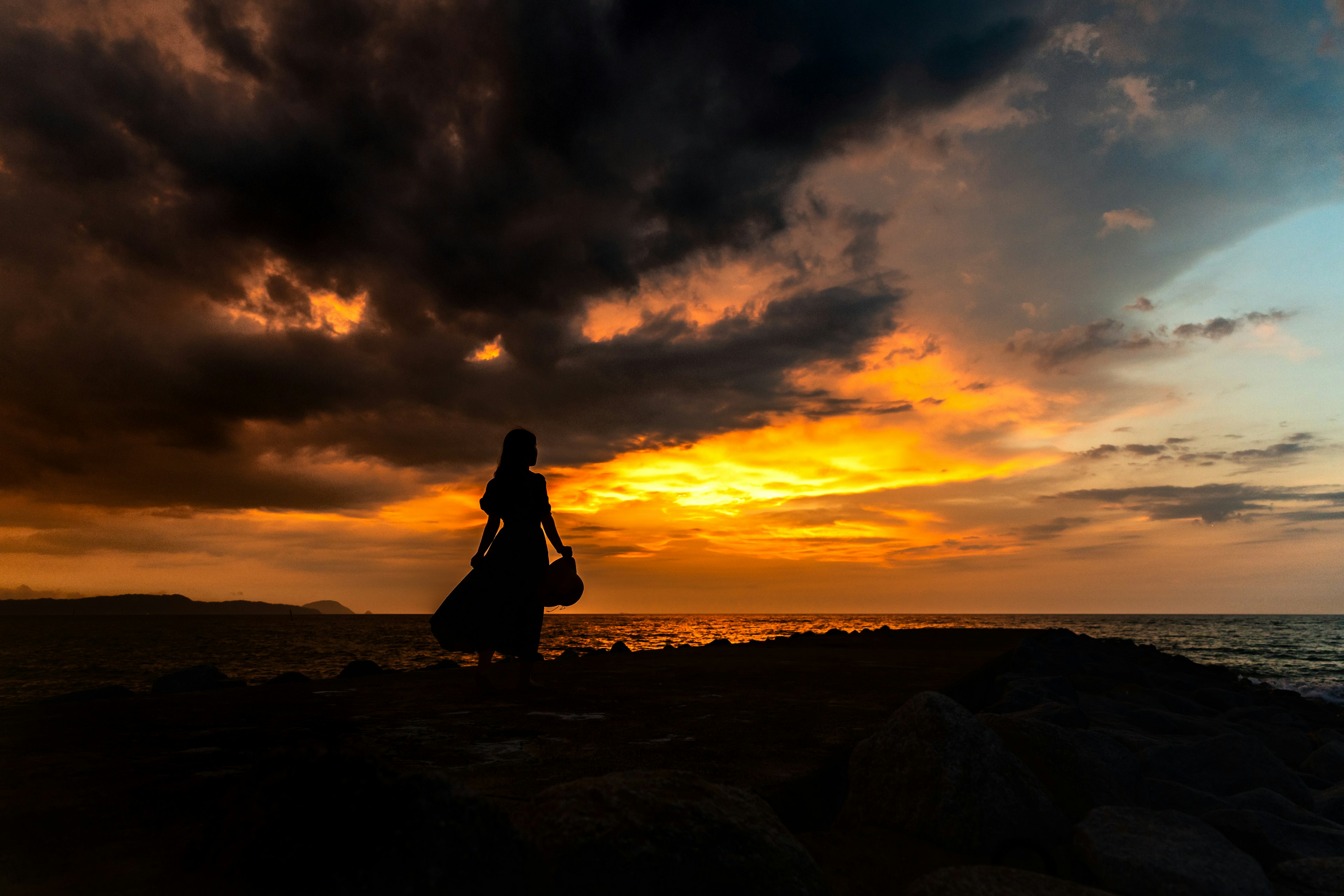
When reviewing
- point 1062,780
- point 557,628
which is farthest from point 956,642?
point 557,628

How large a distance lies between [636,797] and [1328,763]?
6.79m

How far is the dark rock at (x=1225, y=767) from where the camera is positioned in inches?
166

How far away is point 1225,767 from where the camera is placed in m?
4.34

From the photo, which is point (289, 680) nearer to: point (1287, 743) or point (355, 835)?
point (355, 835)

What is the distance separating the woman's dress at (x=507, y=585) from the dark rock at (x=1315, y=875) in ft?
12.9

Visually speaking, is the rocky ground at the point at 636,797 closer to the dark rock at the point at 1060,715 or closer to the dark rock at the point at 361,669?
the dark rock at the point at 1060,715

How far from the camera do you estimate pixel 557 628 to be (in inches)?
2933

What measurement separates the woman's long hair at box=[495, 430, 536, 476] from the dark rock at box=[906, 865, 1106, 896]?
3.66 metres

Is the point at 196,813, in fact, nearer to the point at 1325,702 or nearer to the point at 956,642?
the point at 956,642

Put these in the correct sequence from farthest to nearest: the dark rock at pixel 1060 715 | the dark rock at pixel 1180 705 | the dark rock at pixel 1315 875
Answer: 1. the dark rock at pixel 1180 705
2. the dark rock at pixel 1060 715
3. the dark rock at pixel 1315 875

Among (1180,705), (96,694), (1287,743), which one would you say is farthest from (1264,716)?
(96,694)

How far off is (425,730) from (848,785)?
6.39ft

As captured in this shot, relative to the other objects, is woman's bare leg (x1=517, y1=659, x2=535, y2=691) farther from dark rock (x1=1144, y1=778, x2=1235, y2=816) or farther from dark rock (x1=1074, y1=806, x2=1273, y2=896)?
dark rock (x1=1144, y1=778, x2=1235, y2=816)

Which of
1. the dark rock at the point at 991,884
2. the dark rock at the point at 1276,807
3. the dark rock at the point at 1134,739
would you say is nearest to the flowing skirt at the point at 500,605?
the dark rock at the point at 991,884
